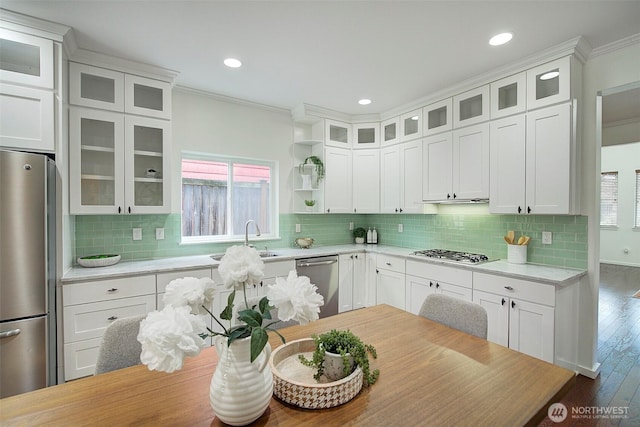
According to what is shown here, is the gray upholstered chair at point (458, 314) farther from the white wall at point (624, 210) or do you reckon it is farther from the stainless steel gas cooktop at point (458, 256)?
the white wall at point (624, 210)

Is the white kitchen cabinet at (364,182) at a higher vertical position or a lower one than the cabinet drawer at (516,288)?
higher

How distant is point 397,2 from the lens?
1.83 meters

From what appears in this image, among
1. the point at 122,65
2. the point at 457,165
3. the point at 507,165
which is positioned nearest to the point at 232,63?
the point at 122,65

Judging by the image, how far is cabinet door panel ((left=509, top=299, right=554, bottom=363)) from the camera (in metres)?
2.21

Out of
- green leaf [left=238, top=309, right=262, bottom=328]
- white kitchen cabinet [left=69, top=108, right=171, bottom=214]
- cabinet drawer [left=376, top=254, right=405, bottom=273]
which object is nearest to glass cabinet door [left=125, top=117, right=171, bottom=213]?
white kitchen cabinet [left=69, top=108, right=171, bottom=214]

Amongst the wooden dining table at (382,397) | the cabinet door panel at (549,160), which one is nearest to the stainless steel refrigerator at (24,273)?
the wooden dining table at (382,397)

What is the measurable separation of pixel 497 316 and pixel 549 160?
4.49 feet

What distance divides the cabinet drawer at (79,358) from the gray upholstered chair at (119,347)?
1209 millimetres

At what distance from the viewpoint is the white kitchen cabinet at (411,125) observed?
11.6ft

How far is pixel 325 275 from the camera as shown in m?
3.52

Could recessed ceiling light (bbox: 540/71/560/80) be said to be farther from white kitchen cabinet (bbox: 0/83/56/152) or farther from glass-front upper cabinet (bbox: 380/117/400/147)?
white kitchen cabinet (bbox: 0/83/56/152)

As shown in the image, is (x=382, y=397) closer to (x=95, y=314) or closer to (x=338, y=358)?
(x=338, y=358)

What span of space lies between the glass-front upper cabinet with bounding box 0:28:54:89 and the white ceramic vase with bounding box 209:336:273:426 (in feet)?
7.92

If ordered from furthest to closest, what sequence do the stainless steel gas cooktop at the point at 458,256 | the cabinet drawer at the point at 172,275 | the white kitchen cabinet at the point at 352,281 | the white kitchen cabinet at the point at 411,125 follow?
1. the white kitchen cabinet at the point at 352,281
2. the white kitchen cabinet at the point at 411,125
3. the stainless steel gas cooktop at the point at 458,256
4. the cabinet drawer at the point at 172,275
